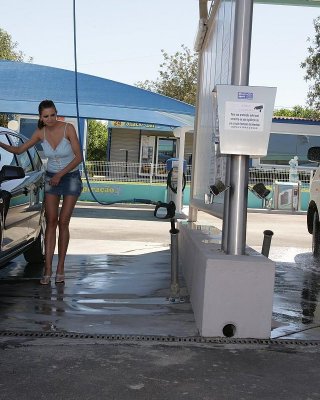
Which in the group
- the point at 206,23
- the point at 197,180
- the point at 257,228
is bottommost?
the point at 257,228

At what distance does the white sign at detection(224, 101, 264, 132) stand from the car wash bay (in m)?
1.54

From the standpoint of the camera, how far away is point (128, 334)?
15.1 feet

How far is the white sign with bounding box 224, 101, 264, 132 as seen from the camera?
4.62 meters

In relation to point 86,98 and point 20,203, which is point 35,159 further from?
point 86,98

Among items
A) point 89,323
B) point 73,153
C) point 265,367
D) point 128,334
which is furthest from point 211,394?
point 73,153

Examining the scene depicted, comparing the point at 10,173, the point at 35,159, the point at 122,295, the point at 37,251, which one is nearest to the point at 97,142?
the point at 37,251

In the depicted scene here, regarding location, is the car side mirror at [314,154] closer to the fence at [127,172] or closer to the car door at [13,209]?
the car door at [13,209]

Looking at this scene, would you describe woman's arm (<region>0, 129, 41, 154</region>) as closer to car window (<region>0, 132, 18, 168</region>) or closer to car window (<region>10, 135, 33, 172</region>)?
car window (<region>0, 132, 18, 168</region>)

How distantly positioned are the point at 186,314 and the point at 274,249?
5710 mm

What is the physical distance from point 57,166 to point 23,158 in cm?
85

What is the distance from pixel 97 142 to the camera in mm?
42719

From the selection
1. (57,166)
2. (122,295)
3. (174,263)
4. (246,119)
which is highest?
(246,119)

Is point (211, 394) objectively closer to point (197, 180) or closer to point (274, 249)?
point (197, 180)

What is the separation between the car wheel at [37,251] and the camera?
7.86 m
